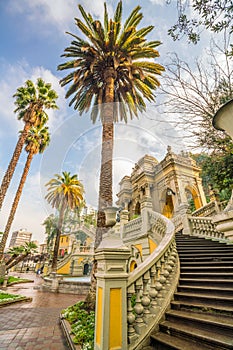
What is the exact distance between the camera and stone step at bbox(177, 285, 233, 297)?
353 centimetres

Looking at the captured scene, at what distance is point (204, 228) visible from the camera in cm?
941

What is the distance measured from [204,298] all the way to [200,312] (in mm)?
387

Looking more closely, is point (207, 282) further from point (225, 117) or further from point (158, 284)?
point (225, 117)

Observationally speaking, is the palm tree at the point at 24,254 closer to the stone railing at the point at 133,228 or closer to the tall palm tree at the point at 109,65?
the stone railing at the point at 133,228

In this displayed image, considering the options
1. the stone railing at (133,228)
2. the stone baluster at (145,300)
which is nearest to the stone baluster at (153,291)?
the stone baluster at (145,300)

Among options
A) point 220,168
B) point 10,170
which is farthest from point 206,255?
point 10,170

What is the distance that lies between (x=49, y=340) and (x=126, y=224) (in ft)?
26.3

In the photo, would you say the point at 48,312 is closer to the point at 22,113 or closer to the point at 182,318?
the point at 182,318

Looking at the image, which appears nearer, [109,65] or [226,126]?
[226,126]

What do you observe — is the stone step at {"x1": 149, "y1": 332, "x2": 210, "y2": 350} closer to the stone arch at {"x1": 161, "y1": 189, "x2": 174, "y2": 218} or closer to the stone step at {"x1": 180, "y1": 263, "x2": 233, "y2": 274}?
the stone step at {"x1": 180, "y1": 263, "x2": 233, "y2": 274}

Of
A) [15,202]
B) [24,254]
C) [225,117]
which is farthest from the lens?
[15,202]

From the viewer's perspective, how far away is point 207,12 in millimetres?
Result: 3992

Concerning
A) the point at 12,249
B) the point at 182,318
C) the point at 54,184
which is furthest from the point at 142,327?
the point at 54,184

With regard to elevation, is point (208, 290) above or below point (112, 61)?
below
